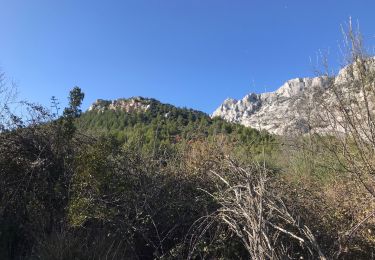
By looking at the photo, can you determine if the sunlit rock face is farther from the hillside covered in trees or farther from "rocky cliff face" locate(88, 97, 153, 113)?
"rocky cliff face" locate(88, 97, 153, 113)

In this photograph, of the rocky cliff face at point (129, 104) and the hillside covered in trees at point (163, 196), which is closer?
the hillside covered in trees at point (163, 196)

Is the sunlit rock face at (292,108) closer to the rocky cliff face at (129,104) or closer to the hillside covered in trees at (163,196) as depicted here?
the hillside covered in trees at (163,196)

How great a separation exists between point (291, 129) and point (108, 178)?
610cm

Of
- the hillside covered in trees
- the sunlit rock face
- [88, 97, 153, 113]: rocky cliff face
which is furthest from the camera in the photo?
[88, 97, 153, 113]: rocky cliff face

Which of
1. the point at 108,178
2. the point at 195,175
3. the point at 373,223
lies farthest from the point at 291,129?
the point at 108,178

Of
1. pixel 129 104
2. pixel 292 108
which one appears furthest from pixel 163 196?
pixel 129 104

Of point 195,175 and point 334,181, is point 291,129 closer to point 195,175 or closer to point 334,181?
point 334,181

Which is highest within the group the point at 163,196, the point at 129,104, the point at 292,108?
the point at 129,104

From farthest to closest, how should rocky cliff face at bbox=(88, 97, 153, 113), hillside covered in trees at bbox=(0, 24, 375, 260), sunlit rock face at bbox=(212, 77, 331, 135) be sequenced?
rocky cliff face at bbox=(88, 97, 153, 113) → sunlit rock face at bbox=(212, 77, 331, 135) → hillside covered in trees at bbox=(0, 24, 375, 260)

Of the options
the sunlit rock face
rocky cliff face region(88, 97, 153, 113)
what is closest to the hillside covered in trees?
the sunlit rock face

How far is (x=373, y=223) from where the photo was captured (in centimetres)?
583

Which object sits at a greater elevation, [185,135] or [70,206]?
[185,135]

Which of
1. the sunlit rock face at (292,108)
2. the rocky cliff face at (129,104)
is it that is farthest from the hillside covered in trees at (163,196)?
the rocky cliff face at (129,104)

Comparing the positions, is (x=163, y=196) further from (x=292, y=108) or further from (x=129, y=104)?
(x=129, y=104)
